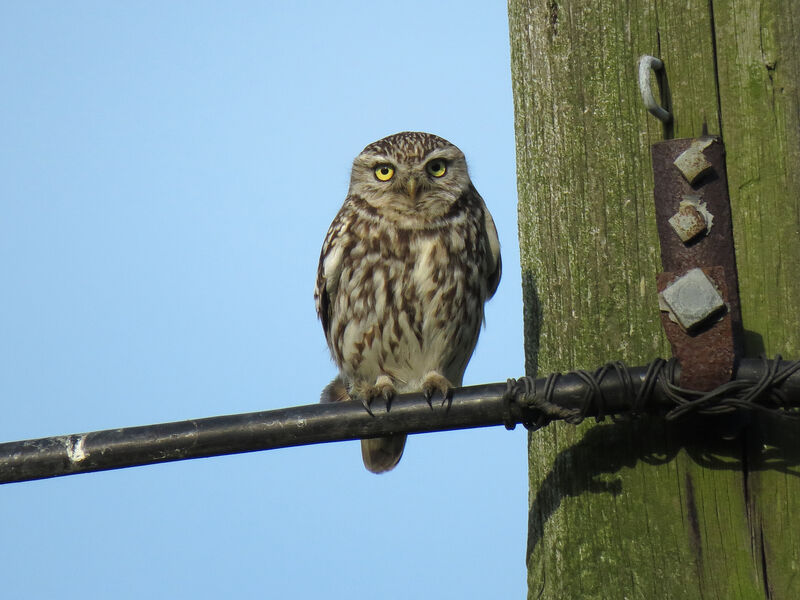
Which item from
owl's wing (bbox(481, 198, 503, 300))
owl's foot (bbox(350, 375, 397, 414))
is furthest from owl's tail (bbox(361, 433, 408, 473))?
owl's wing (bbox(481, 198, 503, 300))

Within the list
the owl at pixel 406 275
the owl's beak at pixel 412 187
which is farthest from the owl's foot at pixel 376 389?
the owl's beak at pixel 412 187

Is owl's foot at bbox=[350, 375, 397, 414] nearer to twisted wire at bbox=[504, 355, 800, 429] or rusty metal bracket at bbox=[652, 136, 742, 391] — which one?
twisted wire at bbox=[504, 355, 800, 429]

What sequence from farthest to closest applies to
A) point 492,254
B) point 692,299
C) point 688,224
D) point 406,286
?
point 492,254
point 406,286
point 688,224
point 692,299

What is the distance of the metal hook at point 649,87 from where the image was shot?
2027 millimetres

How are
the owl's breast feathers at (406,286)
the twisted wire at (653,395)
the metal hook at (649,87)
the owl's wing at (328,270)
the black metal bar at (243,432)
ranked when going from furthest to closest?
the owl's wing at (328,270)
the owl's breast feathers at (406,286)
the black metal bar at (243,432)
the metal hook at (649,87)
the twisted wire at (653,395)

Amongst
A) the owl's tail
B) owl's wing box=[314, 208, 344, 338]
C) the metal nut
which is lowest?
the owl's tail

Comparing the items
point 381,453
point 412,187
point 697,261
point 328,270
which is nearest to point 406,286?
point 328,270

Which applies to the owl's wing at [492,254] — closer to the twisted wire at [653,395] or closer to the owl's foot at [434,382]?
the owl's foot at [434,382]

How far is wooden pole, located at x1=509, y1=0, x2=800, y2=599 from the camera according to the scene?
2.06 m

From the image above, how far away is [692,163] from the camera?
206 centimetres

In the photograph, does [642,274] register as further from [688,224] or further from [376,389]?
[376,389]

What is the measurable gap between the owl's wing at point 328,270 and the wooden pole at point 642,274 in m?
1.59

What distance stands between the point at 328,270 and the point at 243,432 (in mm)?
1855

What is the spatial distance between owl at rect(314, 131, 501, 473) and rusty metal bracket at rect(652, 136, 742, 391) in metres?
1.76
